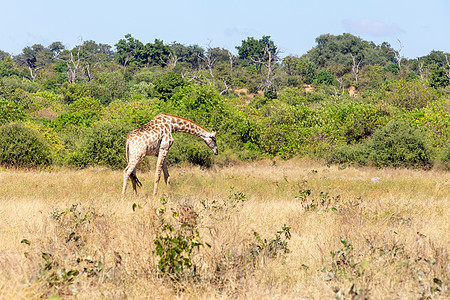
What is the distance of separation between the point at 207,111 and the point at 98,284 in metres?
19.7

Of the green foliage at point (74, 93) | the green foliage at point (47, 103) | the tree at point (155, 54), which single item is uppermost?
the tree at point (155, 54)

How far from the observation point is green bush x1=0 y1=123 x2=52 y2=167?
18812 millimetres

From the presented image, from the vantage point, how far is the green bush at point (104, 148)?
19922 millimetres

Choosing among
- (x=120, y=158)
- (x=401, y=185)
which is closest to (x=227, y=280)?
(x=401, y=185)

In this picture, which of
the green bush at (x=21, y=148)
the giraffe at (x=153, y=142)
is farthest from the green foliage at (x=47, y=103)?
the giraffe at (x=153, y=142)

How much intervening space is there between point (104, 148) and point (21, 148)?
311cm

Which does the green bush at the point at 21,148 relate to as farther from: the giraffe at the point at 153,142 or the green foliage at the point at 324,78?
the green foliage at the point at 324,78

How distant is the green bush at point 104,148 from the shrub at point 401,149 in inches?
430

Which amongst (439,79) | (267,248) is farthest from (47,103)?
(267,248)

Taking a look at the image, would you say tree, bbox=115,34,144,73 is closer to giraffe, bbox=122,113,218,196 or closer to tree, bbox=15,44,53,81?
tree, bbox=15,44,53,81

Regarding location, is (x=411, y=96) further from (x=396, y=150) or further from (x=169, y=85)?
(x=396, y=150)

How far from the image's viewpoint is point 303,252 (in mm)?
7676

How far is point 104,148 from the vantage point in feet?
65.7

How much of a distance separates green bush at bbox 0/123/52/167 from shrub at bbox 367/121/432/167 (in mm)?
13963
